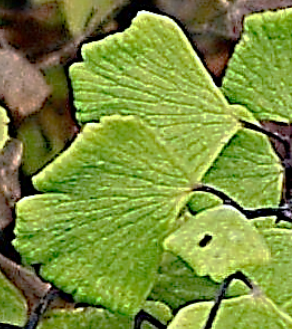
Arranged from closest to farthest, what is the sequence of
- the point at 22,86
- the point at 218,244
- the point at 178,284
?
the point at 218,244 → the point at 178,284 → the point at 22,86

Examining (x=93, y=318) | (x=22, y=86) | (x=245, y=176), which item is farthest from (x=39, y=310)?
(x=22, y=86)

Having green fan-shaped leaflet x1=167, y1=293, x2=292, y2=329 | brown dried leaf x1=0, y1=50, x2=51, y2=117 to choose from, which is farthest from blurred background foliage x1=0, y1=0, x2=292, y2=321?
green fan-shaped leaflet x1=167, y1=293, x2=292, y2=329

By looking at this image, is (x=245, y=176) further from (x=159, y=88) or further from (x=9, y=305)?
(x=9, y=305)

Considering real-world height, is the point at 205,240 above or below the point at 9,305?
above


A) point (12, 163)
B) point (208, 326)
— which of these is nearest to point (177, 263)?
point (208, 326)

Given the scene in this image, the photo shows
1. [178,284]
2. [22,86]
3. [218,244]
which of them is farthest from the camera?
[22,86]

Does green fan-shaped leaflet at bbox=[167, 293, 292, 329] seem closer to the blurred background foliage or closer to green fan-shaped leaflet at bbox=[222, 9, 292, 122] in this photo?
green fan-shaped leaflet at bbox=[222, 9, 292, 122]

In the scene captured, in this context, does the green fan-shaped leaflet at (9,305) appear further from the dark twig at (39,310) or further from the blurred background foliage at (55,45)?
the blurred background foliage at (55,45)

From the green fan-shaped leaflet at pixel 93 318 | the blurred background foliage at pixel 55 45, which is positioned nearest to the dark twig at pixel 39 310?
the green fan-shaped leaflet at pixel 93 318
